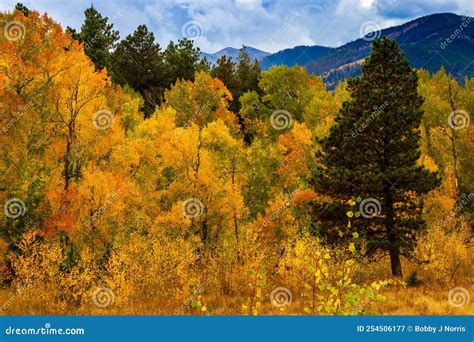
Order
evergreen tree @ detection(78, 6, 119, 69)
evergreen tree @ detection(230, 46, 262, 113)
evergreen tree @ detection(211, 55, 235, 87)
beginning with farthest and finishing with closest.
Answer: evergreen tree @ detection(230, 46, 262, 113) → evergreen tree @ detection(211, 55, 235, 87) → evergreen tree @ detection(78, 6, 119, 69)

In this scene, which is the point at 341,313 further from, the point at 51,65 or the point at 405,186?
the point at 51,65

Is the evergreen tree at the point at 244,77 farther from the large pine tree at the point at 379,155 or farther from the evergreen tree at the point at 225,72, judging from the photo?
the large pine tree at the point at 379,155

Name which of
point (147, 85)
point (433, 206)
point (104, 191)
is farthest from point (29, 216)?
point (147, 85)

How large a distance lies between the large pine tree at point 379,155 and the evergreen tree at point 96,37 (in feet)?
110

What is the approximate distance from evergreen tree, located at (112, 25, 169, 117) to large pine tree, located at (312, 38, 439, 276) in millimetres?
37481

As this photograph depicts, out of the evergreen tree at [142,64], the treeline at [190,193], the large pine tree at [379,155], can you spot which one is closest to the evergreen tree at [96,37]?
the evergreen tree at [142,64]

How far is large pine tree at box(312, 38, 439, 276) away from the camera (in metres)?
21.1

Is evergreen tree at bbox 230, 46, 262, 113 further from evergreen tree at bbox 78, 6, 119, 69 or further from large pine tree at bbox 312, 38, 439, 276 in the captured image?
large pine tree at bbox 312, 38, 439, 276

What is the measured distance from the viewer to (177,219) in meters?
30.7

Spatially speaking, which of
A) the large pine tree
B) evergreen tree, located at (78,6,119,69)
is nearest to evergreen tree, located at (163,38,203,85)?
evergreen tree, located at (78,6,119,69)

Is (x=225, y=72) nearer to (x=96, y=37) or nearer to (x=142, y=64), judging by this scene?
(x=142, y=64)

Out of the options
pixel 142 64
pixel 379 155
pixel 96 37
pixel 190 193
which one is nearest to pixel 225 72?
pixel 142 64

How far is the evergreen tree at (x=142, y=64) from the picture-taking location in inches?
2216

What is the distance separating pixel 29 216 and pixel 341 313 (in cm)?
2324
